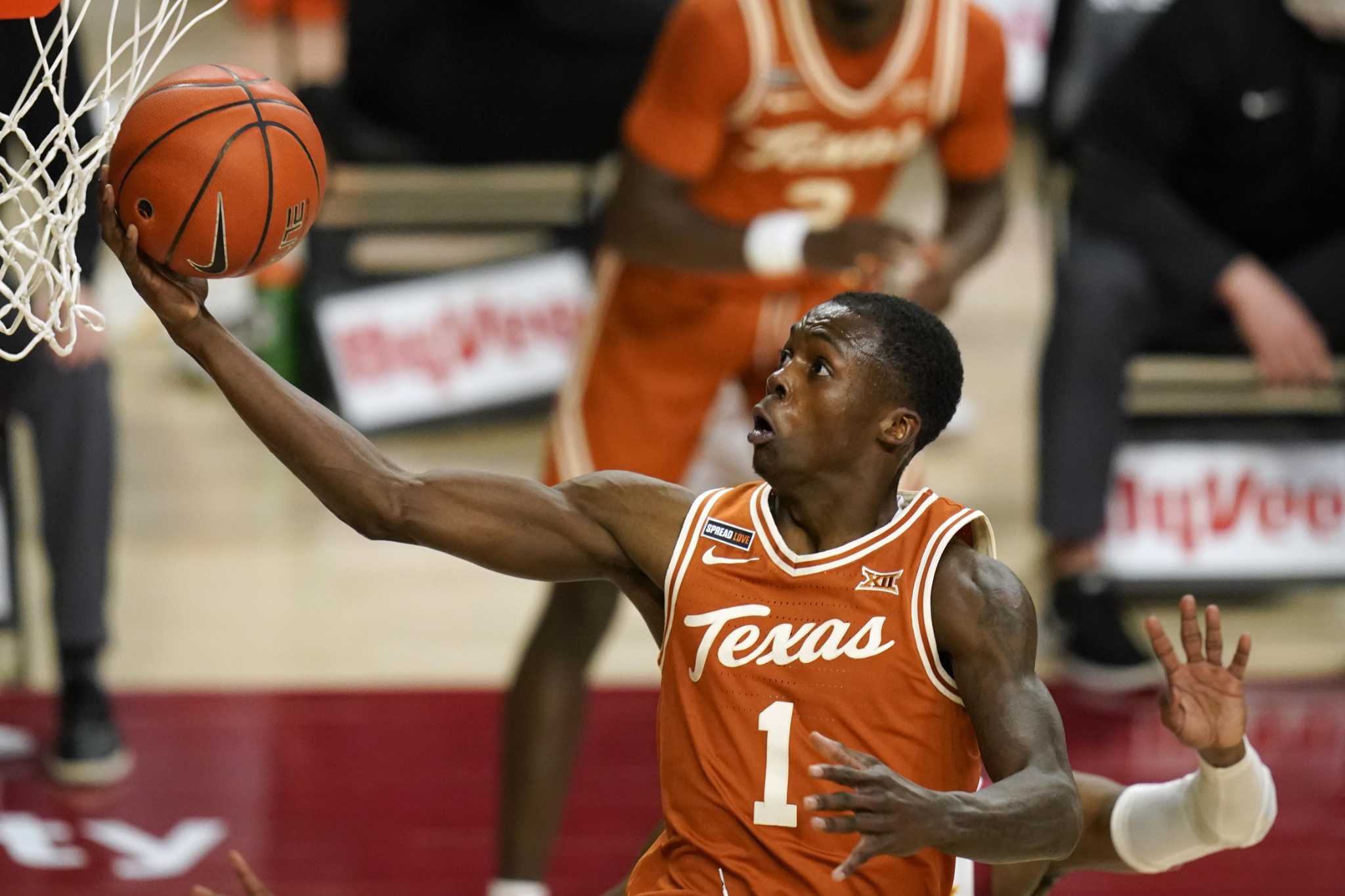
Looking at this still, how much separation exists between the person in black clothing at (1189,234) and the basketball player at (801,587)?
267 centimetres

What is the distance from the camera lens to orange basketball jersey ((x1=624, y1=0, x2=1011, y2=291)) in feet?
13.7

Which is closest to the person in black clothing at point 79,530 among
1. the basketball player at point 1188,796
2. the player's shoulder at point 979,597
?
the basketball player at point 1188,796

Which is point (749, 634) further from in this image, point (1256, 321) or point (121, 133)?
point (1256, 321)

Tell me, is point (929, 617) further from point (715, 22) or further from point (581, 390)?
point (715, 22)

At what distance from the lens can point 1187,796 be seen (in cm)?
315

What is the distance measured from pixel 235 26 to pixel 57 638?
335 inches

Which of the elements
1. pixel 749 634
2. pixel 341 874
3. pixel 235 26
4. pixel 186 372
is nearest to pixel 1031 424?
pixel 186 372

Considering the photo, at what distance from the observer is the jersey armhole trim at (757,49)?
4.16 metres

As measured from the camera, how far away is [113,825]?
14.8ft

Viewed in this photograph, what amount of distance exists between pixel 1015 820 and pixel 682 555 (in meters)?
0.62

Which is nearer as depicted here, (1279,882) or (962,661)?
(962,661)

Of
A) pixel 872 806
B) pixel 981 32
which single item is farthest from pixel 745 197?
pixel 872 806

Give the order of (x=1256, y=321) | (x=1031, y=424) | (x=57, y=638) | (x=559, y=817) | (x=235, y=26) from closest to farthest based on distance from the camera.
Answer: (x=559, y=817)
(x=57, y=638)
(x=1256, y=321)
(x=1031, y=424)
(x=235, y=26)

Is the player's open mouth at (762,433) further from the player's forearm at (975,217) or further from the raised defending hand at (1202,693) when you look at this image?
the player's forearm at (975,217)
